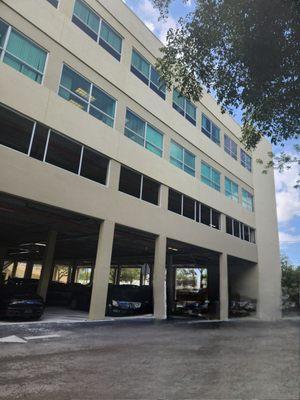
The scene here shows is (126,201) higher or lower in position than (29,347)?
higher

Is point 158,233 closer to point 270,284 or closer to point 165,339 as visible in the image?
point 165,339

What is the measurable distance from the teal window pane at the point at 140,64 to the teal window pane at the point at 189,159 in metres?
5.48

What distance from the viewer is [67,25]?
1481 centimetres

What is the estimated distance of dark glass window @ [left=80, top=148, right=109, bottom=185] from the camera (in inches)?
592

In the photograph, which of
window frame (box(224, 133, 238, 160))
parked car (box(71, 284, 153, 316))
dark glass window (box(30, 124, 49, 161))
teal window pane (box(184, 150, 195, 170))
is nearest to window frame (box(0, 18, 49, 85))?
dark glass window (box(30, 124, 49, 161))

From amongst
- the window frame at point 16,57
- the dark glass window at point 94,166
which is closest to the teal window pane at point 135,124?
the dark glass window at point 94,166

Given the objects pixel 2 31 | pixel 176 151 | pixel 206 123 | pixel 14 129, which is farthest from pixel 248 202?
pixel 2 31

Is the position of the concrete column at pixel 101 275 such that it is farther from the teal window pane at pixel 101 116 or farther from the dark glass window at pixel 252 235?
the dark glass window at pixel 252 235

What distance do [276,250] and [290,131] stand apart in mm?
23972

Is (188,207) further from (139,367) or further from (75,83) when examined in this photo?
(139,367)

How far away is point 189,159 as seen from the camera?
22.1 m

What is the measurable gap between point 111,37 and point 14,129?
769 cm

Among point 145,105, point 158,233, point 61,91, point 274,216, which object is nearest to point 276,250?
point 274,216

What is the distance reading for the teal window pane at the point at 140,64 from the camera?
1866 cm
